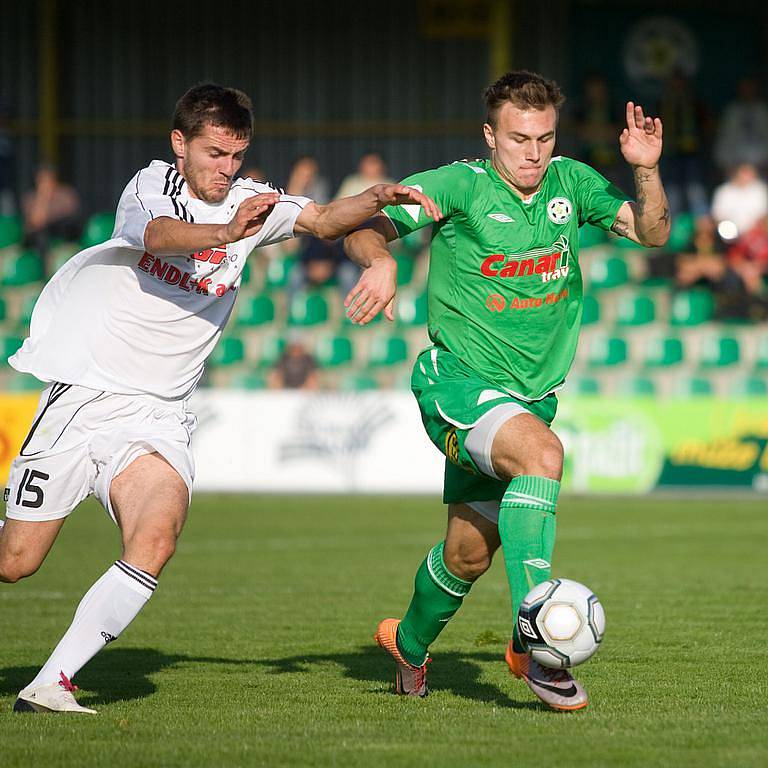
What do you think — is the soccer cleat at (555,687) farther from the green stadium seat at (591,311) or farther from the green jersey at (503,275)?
the green stadium seat at (591,311)

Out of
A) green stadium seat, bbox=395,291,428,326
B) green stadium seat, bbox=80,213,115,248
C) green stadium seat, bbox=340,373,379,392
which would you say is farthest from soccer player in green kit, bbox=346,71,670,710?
green stadium seat, bbox=80,213,115,248

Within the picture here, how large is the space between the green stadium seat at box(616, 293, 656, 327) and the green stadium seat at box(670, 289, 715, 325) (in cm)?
32

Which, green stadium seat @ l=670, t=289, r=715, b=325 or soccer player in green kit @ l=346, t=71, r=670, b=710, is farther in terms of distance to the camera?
green stadium seat @ l=670, t=289, r=715, b=325

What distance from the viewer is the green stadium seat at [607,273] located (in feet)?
66.8

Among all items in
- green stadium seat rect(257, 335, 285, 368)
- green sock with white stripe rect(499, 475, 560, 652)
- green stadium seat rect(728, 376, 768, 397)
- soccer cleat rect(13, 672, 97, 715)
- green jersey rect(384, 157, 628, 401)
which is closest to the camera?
green sock with white stripe rect(499, 475, 560, 652)

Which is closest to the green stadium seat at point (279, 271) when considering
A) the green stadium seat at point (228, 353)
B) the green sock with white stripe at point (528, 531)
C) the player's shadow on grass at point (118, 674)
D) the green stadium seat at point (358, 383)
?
the green stadium seat at point (228, 353)

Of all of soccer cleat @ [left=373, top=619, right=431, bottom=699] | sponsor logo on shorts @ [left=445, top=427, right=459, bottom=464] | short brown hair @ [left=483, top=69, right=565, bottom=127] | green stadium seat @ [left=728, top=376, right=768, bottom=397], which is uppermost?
short brown hair @ [left=483, top=69, right=565, bottom=127]

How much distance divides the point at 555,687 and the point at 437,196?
1.88 meters

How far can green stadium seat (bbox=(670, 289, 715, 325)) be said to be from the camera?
64.2 ft

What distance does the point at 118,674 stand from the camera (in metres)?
6.43

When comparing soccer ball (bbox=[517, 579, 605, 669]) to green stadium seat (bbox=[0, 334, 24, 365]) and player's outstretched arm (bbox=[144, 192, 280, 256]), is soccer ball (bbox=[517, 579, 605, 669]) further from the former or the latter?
green stadium seat (bbox=[0, 334, 24, 365])

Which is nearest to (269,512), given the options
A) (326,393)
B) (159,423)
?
(326,393)

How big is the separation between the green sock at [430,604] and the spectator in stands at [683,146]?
15.6 m

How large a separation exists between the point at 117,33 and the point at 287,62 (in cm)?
293
